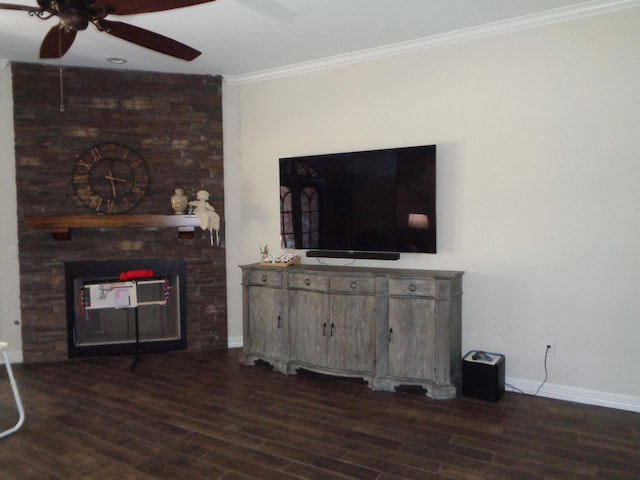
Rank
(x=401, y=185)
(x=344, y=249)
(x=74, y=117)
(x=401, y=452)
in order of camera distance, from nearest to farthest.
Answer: (x=401, y=452), (x=401, y=185), (x=344, y=249), (x=74, y=117)

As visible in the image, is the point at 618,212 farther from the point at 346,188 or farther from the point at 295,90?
the point at 295,90

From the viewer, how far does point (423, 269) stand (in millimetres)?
3861

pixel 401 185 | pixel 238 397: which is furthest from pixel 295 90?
pixel 238 397

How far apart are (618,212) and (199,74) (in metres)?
3.89

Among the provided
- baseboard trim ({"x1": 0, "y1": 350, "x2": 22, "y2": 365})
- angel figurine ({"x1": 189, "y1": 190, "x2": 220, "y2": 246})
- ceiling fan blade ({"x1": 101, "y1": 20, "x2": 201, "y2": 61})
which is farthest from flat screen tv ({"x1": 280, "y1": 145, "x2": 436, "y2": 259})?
baseboard trim ({"x1": 0, "y1": 350, "x2": 22, "y2": 365})

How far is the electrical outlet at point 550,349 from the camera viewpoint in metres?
3.44

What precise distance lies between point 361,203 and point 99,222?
2440 millimetres

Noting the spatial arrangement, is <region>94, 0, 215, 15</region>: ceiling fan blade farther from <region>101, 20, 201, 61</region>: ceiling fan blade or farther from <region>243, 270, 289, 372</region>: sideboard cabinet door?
<region>243, 270, 289, 372</region>: sideboard cabinet door

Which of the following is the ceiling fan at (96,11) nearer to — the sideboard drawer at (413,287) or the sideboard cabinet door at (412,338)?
the sideboard drawer at (413,287)

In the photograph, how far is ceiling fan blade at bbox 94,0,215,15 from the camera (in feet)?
7.19

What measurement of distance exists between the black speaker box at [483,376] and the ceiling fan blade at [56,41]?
3.34 m

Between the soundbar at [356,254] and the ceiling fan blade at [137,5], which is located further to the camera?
the soundbar at [356,254]

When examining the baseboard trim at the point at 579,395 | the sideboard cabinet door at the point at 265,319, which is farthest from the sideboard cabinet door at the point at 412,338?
the sideboard cabinet door at the point at 265,319

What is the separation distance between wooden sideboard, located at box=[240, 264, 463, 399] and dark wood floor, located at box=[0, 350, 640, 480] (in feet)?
0.57
